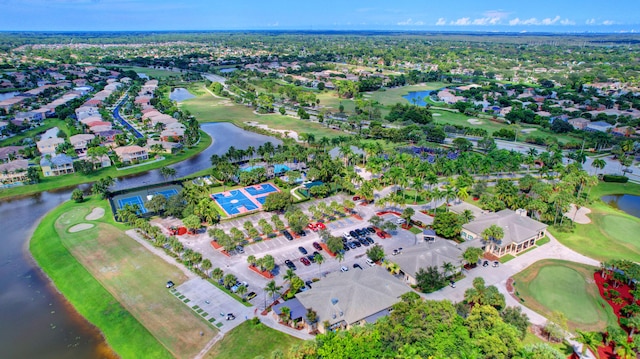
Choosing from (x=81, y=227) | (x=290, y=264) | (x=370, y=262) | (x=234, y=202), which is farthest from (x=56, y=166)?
(x=370, y=262)

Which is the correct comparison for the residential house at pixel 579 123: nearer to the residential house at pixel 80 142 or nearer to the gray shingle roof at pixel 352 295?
the gray shingle roof at pixel 352 295

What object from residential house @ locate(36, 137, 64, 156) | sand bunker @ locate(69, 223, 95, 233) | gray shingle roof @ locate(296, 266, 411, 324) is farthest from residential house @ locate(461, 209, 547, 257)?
residential house @ locate(36, 137, 64, 156)

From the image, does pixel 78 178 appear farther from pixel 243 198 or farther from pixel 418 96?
pixel 418 96

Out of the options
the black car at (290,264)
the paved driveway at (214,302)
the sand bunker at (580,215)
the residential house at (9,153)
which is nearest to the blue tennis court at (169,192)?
the paved driveway at (214,302)

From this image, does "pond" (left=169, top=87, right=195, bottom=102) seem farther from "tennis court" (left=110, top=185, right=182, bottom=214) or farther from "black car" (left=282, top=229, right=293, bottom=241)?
"black car" (left=282, top=229, right=293, bottom=241)

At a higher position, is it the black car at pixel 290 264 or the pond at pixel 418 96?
the pond at pixel 418 96

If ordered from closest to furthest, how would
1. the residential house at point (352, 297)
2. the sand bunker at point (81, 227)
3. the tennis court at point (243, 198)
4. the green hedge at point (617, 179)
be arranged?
1. the residential house at point (352, 297)
2. the sand bunker at point (81, 227)
3. the tennis court at point (243, 198)
4. the green hedge at point (617, 179)
